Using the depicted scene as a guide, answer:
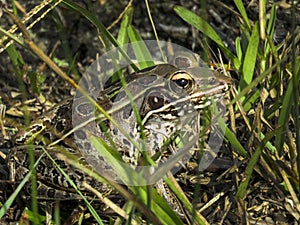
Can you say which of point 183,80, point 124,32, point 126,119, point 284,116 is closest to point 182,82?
point 183,80

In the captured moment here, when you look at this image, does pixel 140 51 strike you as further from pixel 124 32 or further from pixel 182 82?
pixel 182 82

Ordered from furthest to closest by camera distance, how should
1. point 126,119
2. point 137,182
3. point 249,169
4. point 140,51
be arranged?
point 140,51, point 126,119, point 249,169, point 137,182

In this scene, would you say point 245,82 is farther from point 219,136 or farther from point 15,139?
point 15,139

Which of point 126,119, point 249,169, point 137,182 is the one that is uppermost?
point 137,182

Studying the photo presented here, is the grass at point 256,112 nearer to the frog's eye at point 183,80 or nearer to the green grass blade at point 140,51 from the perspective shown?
the green grass blade at point 140,51

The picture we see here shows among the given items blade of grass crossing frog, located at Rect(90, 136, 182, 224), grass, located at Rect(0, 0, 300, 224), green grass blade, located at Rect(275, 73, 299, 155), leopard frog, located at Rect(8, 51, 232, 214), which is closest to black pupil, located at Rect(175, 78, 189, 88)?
leopard frog, located at Rect(8, 51, 232, 214)

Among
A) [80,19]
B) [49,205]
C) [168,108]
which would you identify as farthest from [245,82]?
[80,19]

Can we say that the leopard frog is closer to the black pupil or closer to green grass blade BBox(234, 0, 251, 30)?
the black pupil

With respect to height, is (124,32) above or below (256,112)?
above
